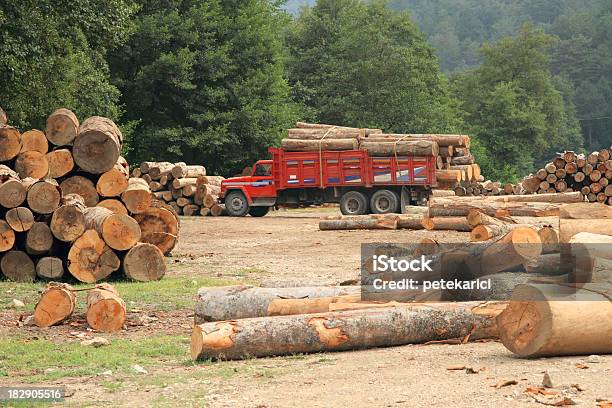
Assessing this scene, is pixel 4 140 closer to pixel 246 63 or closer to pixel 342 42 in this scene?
pixel 246 63

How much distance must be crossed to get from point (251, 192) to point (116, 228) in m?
18.3

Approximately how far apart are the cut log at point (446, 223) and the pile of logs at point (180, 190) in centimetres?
1030

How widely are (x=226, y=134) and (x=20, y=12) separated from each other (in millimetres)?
21490

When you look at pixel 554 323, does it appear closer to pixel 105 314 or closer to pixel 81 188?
pixel 105 314

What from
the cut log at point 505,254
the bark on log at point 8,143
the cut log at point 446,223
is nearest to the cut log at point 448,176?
the cut log at point 446,223

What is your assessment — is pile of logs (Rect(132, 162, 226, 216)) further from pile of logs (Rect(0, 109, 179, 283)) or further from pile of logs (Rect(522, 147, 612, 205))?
pile of logs (Rect(0, 109, 179, 283))

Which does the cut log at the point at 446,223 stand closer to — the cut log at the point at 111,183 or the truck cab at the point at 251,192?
the truck cab at the point at 251,192

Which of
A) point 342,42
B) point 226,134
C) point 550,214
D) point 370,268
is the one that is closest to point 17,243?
point 370,268

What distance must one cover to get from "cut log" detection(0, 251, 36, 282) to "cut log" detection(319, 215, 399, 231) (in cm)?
1206

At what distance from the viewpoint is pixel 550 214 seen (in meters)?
24.6

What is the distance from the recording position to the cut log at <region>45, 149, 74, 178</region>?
675 inches

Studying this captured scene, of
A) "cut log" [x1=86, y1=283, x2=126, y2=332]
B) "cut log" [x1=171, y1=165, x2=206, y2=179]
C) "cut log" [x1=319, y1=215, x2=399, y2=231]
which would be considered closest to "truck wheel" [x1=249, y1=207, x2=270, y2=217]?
"cut log" [x1=171, y1=165, x2=206, y2=179]

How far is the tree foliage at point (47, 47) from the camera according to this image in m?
22.6

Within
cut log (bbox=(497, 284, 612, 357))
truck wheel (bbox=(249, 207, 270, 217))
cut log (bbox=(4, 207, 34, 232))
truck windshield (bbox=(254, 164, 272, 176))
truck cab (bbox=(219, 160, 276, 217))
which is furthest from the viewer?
truck wheel (bbox=(249, 207, 270, 217))
